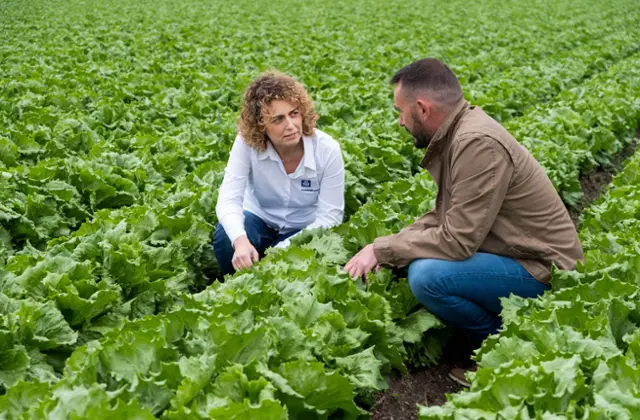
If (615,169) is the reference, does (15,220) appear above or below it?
above

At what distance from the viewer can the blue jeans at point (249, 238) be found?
5.09m

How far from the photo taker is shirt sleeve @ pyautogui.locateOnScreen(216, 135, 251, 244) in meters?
4.85

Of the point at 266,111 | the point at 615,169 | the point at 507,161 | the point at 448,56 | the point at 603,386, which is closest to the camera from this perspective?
the point at 603,386

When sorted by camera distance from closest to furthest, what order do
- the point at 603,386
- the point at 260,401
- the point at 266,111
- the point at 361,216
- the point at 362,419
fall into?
1. the point at 260,401
2. the point at 603,386
3. the point at 362,419
4. the point at 266,111
5. the point at 361,216

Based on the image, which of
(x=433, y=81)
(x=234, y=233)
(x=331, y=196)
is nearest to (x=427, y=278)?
(x=433, y=81)

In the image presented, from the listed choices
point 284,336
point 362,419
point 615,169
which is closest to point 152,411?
point 284,336

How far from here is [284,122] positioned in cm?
463

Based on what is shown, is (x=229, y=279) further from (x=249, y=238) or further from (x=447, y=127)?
(x=447, y=127)

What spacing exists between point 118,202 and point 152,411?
3727 mm

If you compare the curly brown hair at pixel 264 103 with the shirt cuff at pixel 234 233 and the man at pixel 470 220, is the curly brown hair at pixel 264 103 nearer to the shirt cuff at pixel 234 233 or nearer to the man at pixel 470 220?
the shirt cuff at pixel 234 233

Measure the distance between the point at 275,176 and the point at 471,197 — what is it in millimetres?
1767

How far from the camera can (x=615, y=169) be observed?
9.24 m

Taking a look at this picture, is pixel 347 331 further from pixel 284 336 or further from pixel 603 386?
pixel 603 386

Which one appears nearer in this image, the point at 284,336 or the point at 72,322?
the point at 284,336
